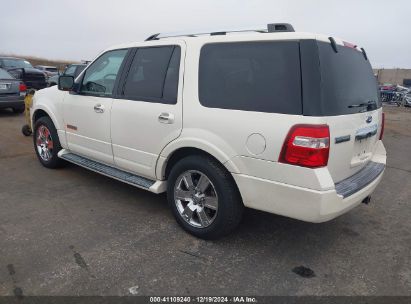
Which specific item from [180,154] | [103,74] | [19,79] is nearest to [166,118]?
[180,154]

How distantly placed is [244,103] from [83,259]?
190 cm

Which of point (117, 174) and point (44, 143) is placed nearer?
point (117, 174)

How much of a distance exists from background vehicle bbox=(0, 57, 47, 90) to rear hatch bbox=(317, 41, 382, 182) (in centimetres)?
1577

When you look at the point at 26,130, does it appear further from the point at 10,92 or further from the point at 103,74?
the point at 103,74

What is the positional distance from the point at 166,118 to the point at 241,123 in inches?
33.6

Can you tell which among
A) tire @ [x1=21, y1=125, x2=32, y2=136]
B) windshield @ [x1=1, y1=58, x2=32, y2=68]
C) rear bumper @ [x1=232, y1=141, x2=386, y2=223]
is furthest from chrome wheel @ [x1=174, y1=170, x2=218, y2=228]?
windshield @ [x1=1, y1=58, x2=32, y2=68]

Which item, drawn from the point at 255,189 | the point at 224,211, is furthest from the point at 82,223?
the point at 255,189

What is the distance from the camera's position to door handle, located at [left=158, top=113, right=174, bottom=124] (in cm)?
343

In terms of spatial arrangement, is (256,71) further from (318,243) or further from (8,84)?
(8,84)

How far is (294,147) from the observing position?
2.69 m

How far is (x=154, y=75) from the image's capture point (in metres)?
3.72

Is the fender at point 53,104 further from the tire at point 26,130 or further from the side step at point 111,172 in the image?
the tire at point 26,130

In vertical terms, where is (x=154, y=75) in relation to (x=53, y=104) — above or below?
above

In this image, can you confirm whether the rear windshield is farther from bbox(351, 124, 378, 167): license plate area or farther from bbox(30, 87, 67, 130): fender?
bbox(30, 87, 67, 130): fender
